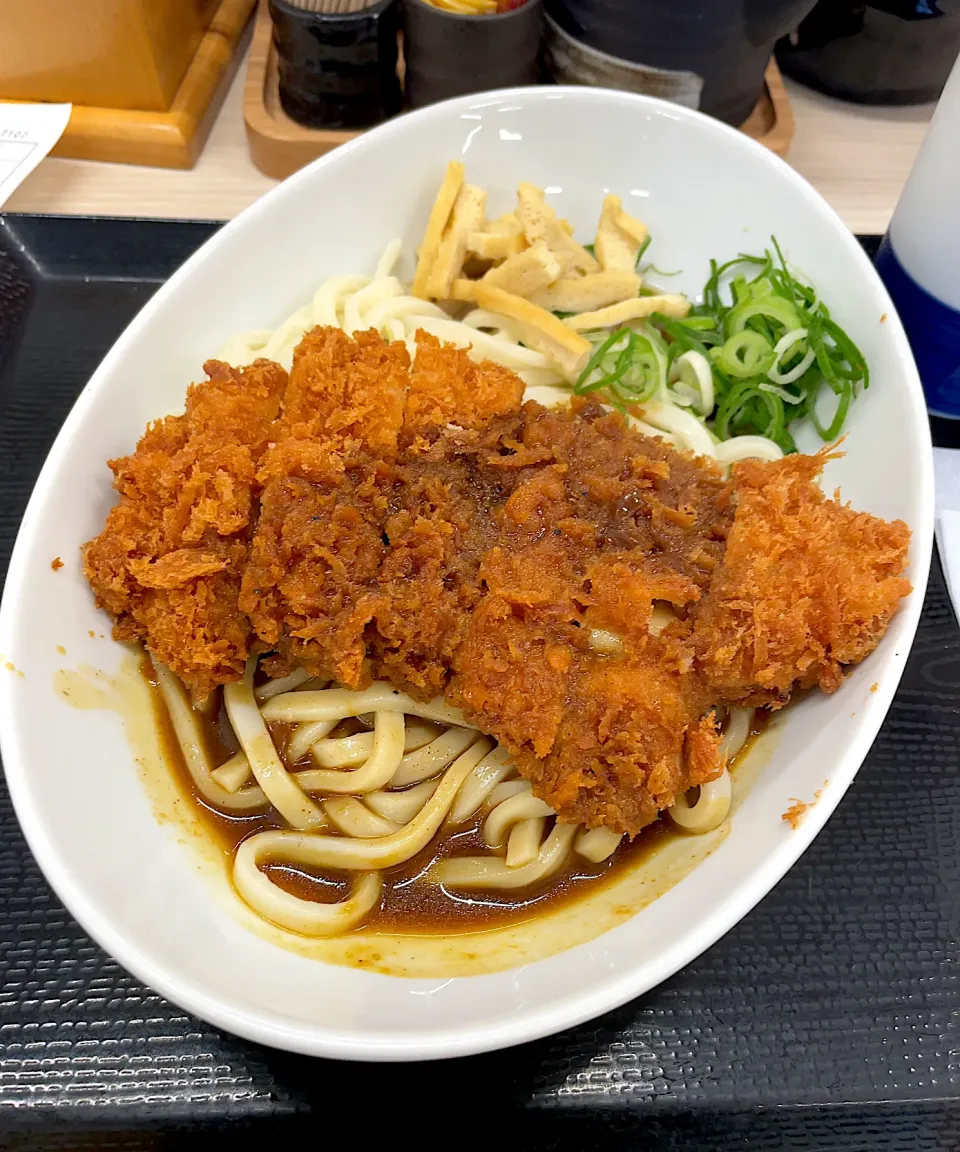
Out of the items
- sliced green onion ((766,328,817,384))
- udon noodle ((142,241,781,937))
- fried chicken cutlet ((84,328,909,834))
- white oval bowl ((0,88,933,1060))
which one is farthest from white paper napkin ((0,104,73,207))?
sliced green onion ((766,328,817,384))

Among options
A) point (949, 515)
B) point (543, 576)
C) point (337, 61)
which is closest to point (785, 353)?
point (949, 515)

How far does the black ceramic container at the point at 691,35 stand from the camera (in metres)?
2.36

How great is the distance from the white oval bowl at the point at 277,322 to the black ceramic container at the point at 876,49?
116 cm

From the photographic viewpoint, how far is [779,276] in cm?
209

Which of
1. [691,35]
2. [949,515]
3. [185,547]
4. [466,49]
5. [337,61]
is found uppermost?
[691,35]

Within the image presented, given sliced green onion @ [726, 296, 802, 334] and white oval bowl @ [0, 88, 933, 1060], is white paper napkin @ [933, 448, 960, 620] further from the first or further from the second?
sliced green onion @ [726, 296, 802, 334]

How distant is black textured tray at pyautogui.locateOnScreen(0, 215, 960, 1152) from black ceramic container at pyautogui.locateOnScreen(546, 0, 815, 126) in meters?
2.31

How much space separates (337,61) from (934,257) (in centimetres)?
189

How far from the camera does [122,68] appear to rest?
2.65 m

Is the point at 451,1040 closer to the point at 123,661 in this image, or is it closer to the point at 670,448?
the point at 123,661

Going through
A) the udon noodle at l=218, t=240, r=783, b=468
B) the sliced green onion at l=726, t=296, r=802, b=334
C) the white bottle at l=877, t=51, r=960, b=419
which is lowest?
the udon noodle at l=218, t=240, r=783, b=468

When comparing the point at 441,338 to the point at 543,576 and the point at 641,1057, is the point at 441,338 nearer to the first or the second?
the point at 543,576

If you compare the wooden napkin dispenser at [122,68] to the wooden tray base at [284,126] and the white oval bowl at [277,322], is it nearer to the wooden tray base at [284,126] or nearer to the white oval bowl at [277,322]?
the wooden tray base at [284,126]

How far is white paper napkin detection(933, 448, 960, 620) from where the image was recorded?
199cm
